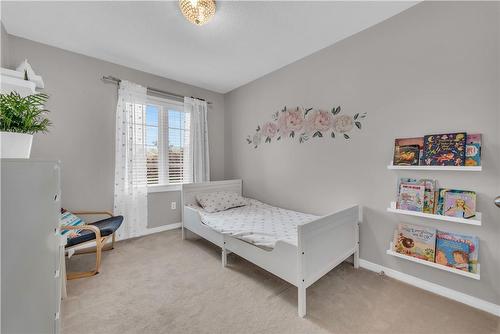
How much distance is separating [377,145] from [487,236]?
1030mm

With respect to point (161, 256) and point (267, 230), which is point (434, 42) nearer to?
point (267, 230)

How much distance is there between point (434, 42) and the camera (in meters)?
1.77

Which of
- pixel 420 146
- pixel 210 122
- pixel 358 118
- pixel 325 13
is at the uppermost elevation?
pixel 325 13

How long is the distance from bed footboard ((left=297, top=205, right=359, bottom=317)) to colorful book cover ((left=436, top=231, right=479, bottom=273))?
0.65 meters

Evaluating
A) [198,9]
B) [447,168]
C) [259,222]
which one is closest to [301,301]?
[259,222]

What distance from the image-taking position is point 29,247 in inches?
36.1

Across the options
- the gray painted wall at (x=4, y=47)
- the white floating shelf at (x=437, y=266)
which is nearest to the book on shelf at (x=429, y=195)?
the white floating shelf at (x=437, y=266)

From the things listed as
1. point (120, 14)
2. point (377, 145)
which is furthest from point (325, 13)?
point (120, 14)

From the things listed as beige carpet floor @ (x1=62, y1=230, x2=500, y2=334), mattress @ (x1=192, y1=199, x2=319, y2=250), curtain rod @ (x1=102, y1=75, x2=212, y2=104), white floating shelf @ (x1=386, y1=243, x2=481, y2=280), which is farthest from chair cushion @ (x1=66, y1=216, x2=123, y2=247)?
white floating shelf @ (x1=386, y1=243, x2=481, y2=280)

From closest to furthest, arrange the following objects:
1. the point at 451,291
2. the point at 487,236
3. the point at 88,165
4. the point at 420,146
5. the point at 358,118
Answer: the point at 487,236 → the point at 451,291 → the point at 420,146 → the point at 358,118 → the point at 88,165

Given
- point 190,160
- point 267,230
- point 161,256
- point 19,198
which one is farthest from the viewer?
point 190,160

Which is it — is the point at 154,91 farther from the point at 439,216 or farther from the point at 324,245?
the point at 439,216

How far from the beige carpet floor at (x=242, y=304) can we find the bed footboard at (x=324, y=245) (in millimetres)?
199

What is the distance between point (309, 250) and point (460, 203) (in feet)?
4.00
